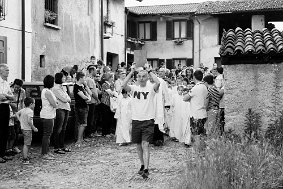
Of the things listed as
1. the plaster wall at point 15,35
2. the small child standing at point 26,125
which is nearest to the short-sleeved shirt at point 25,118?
the small child standing at point 26,125

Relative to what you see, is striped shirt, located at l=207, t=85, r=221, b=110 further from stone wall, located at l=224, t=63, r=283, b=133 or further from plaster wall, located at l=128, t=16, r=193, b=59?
plaster wall, located at l=128, t=16, r=193, b=59

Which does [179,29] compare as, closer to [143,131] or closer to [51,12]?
[51,12]

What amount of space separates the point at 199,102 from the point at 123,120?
2.97 meters

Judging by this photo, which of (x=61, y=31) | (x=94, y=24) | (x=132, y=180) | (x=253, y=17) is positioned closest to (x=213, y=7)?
(x=253, y=17)

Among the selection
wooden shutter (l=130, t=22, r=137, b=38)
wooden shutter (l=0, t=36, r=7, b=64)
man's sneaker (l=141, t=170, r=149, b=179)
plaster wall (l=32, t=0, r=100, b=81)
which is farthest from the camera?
wooden shutter (l=130, t=22, r=137, b=38)

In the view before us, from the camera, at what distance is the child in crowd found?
41.3ft

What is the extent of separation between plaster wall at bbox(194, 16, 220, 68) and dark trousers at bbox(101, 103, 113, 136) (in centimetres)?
2156

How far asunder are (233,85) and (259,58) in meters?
0.73

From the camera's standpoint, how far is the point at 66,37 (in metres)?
21.7

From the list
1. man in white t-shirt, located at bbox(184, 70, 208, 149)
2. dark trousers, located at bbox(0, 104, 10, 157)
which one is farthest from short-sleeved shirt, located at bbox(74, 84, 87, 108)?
man in white t-shirt, located at bbox(184, 70, 208, 149)

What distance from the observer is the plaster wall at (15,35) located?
1702 centimetres

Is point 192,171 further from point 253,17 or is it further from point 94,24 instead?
point 253,17

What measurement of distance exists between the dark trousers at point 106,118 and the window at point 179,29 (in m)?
22.7

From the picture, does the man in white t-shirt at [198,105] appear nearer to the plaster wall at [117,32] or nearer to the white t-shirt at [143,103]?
the white t-shirt at [143,103]
